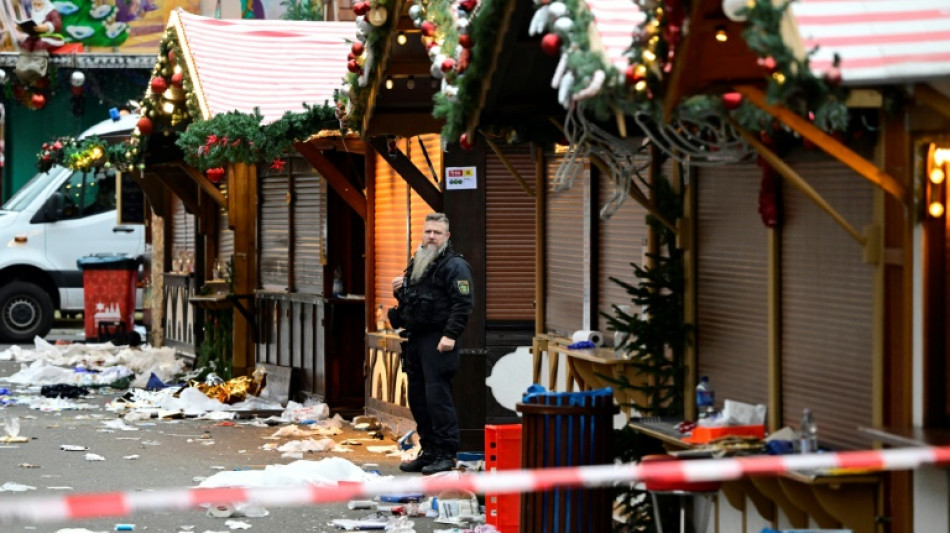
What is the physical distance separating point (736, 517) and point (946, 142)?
2.65m

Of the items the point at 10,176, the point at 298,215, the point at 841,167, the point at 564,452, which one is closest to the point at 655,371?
the point at 564,452

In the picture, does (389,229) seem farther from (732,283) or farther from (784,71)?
(784,71)

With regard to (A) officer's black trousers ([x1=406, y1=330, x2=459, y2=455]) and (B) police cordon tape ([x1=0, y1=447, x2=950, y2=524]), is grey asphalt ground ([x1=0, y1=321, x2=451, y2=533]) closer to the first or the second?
(A) officer's black trousers ([x1=406, y1=330, x2=459, y2=455])

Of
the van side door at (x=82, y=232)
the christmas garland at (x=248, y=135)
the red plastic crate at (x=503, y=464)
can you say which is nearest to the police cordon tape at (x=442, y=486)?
the red plastic crate at (x=503, y=464)

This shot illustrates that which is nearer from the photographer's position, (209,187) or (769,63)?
(769,63)

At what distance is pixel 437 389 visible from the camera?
14070 mm

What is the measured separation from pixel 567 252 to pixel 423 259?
74.5 inches

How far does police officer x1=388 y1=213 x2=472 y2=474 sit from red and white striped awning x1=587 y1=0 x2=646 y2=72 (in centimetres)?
511

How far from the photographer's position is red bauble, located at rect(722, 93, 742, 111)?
7129mm

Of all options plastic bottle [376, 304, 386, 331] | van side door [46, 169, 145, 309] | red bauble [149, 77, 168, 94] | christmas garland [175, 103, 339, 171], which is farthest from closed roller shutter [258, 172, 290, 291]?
van side door [46, 169, 145, 309]

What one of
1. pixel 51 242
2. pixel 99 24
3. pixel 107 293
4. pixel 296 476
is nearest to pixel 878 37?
pixel 296 476

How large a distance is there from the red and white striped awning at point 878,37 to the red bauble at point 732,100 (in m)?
0.37

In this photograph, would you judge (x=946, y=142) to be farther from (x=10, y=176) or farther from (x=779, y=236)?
(x=10, y=176)

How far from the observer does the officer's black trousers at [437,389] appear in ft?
46.1
